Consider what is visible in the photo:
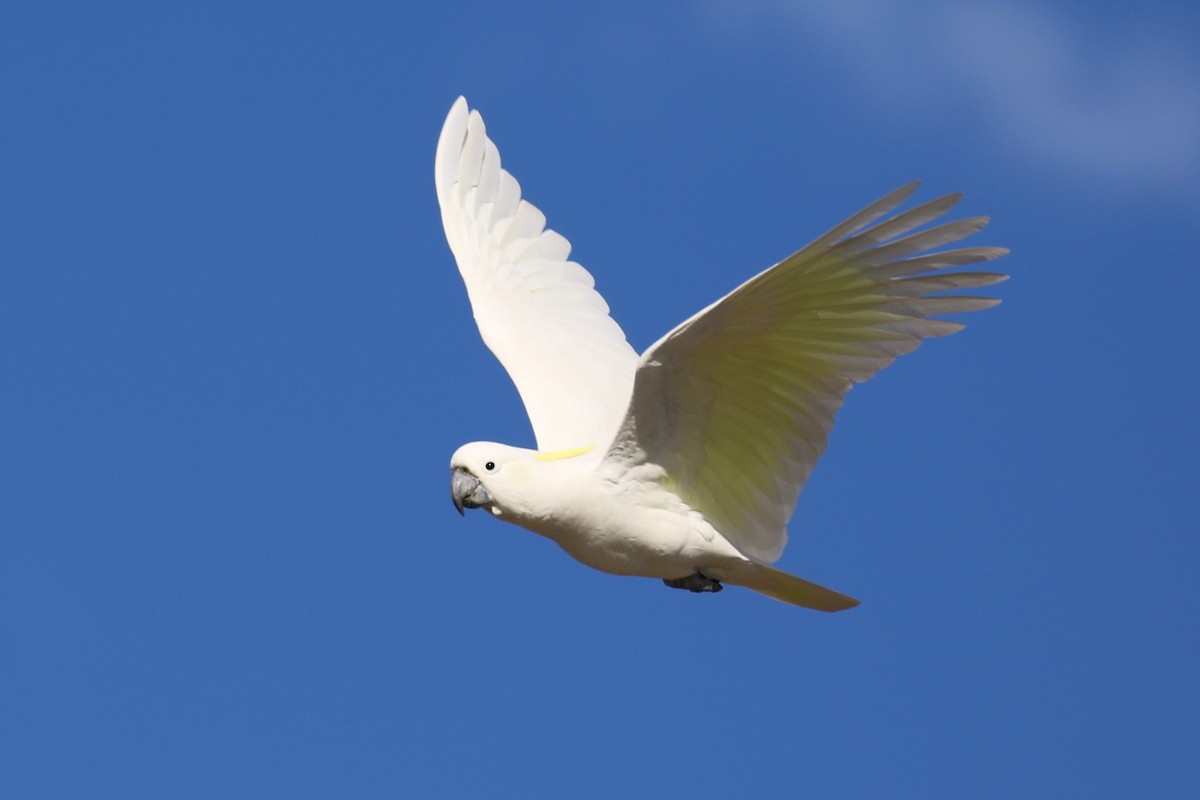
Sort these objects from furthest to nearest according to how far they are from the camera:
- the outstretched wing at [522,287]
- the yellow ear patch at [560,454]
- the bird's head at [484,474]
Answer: the outstretched wing at [522,287], the yellow ear patch at [560,454], the bird's head at [484,474]

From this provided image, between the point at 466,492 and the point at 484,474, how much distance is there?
0.11m

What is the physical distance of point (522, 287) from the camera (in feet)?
26.7

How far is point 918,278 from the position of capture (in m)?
5.80

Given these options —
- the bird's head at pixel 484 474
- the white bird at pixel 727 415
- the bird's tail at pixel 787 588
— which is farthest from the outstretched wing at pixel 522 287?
the bird's tail at pixel 787 588

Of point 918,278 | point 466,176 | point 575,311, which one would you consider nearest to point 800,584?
point 918,278

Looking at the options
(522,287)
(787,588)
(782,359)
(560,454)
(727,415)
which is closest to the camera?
(782,359)

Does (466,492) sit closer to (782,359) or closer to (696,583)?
(696,583)

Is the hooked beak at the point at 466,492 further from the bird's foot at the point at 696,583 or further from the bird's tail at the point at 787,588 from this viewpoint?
the bird's tail at the point at 787,588

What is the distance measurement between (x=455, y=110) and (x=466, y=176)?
1.05 feet

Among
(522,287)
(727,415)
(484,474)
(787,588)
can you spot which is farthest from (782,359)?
(522,287)

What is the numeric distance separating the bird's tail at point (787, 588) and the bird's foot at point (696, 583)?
55 mm

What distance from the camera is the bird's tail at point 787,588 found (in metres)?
6.42

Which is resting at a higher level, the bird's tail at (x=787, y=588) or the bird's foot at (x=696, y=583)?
the bird's foot at (x=696, y=583)

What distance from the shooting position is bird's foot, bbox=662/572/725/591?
6695mm
